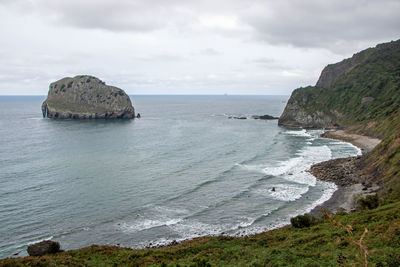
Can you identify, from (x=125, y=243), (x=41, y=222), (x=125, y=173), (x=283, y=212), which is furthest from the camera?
(x=125, y=173)

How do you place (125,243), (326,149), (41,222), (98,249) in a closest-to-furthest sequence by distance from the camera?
(98,249) < (125,243) < (41,222) < (326,149)

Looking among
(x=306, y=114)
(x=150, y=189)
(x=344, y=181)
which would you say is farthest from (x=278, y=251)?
(x=306, y=114)

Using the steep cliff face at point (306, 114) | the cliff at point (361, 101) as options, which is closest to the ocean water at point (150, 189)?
the cliff at point (361, 101)

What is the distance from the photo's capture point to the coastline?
50.3 m

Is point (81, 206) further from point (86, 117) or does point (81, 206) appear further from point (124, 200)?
point (86, 117)

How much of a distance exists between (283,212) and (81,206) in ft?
107

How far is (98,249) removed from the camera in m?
32.5

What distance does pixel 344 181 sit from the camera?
62.2 m

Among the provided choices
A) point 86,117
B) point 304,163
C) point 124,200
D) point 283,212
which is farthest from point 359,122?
point 86,117

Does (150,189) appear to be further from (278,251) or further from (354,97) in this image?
(354,97)

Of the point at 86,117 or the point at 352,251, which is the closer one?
the point at 352,251

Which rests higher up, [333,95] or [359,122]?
[333,95]

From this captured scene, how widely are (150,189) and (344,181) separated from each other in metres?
38.8

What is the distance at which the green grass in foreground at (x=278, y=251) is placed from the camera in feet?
Answer: 81.7
